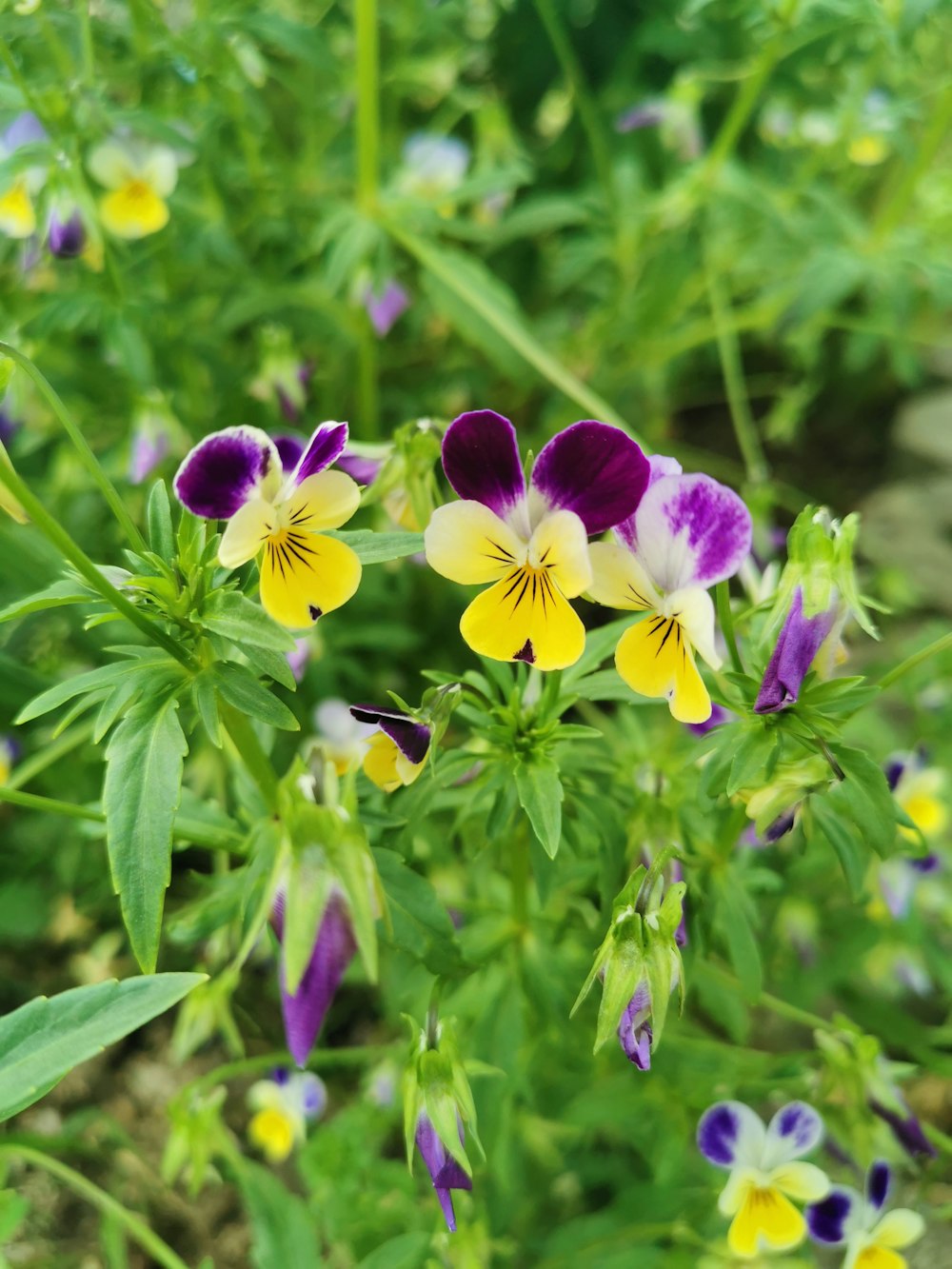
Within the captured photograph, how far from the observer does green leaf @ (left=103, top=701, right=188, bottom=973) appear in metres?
0.75

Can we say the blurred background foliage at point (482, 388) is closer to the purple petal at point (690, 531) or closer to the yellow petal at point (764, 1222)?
the yellow petal at point (764, 1222)

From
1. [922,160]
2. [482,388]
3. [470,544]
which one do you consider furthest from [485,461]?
[922,160]

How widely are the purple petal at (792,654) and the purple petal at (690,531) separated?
0.07 metres

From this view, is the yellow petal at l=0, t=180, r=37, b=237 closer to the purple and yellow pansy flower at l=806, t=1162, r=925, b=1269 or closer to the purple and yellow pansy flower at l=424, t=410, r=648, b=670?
the purple and yellow pansy flower at l=424, t=410, r=648, b=670

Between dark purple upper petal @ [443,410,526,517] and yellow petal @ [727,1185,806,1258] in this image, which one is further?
yellow petal @ [727,1185,806,1258]

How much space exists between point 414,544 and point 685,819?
40 centimetres

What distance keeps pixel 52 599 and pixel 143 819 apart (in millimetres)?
172

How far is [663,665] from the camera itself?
0.79m

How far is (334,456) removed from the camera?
29.6 inches

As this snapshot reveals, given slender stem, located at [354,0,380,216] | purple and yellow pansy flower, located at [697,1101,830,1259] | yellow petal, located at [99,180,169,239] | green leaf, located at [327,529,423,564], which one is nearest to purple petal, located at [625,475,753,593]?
green leaf, located at [327,529,423,564]

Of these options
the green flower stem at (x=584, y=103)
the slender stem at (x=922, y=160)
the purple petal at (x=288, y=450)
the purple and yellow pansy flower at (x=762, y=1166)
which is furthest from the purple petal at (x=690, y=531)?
the slender stem at (x=922, y=160)

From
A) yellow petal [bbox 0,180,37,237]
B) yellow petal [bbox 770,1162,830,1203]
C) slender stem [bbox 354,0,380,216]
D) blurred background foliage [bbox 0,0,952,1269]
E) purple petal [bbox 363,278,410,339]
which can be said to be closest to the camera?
yellow petal [bbox 770,1162,830,1203]

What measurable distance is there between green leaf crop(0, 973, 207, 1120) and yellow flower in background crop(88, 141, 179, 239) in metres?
1.06

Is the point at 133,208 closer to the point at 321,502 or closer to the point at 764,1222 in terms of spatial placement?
the point at 321,502
